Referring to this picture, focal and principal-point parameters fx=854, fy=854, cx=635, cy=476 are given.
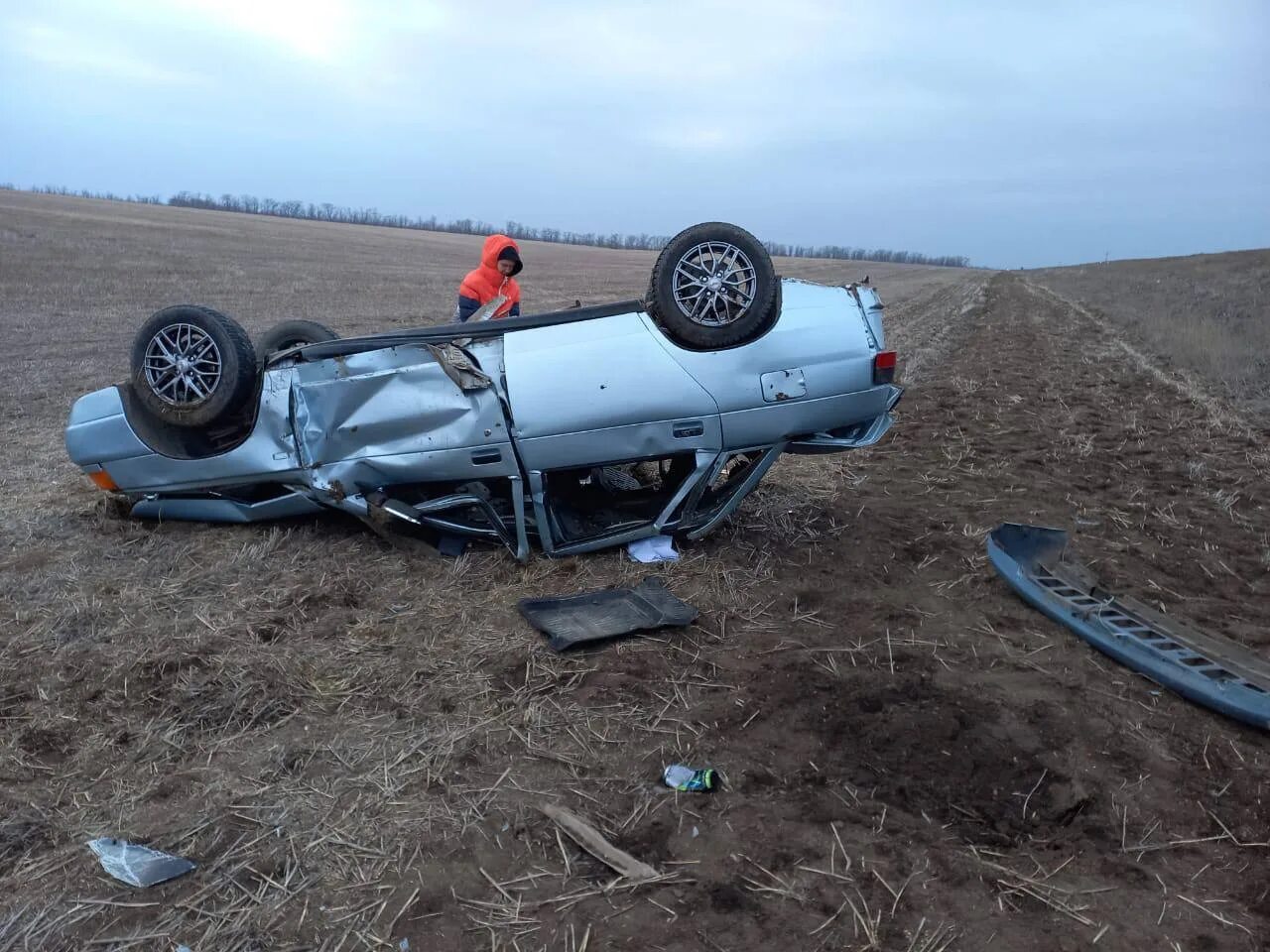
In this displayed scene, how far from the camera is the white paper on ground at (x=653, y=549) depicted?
4.77 metres

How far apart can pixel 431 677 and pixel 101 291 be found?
62.0ft

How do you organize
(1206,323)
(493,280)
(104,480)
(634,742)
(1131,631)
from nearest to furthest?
(634,742), (1131,631), (104,480), (493,280), (1206,323)

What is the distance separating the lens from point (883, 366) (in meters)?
4.67

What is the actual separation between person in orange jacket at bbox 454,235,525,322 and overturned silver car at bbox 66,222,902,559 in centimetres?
177

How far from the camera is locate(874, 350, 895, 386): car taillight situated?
4652 mm

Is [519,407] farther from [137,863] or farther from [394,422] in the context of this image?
[137,863]

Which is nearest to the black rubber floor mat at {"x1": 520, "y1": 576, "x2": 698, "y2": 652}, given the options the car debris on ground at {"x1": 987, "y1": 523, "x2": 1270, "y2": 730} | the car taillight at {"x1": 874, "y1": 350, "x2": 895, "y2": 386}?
the car taillight at {"x1": 874, "y1": 350, "x2": 895, "y2": 386}

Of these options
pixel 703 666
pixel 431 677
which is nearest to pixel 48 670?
pixel 431 677

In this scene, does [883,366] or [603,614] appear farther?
[883,366]

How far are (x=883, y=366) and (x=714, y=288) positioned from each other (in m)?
1.04

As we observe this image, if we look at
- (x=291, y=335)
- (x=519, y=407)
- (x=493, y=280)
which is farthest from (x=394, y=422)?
(x=493, y=280)

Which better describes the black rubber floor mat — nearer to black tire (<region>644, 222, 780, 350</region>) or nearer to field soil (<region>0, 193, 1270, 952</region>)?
field soil (<region>0, 193, 1270, 952</region>)

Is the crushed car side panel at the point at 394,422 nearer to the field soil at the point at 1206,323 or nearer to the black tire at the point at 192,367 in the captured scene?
the black tire at the point at 192,367

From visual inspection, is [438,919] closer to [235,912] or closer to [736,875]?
[235,912]
